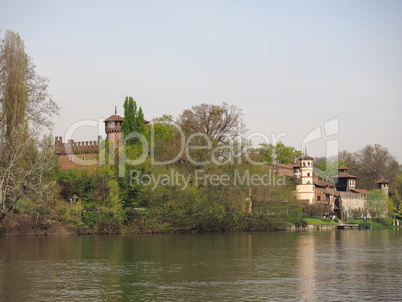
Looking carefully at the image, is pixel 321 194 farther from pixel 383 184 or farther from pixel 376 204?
pixel 383 184

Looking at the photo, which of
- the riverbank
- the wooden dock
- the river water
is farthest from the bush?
the river water

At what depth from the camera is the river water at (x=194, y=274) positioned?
17844mm

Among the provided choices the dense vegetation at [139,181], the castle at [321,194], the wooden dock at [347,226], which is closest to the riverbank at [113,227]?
the dense vegetation at [139,181]

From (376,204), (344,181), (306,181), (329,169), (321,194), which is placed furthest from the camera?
(329,169)

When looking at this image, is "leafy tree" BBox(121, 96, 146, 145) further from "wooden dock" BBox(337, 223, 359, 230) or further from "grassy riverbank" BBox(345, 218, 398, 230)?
"grassy riverbank" BBox(345, 218, 398, 230)

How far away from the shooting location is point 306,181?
9288 cm

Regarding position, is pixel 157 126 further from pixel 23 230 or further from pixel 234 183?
pixel 23 230

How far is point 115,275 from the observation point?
22.2 meters

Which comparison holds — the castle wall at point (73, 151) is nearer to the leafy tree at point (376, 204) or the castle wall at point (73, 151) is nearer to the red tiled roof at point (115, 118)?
the red tiled roof at point (115, 118)

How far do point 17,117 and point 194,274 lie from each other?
25795mm

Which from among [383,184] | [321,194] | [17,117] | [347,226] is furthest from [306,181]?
[17,117]

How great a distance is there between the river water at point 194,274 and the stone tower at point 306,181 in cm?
5761

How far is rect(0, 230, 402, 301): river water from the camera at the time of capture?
17.8m

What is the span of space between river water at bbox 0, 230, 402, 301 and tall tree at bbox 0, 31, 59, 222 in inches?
272
